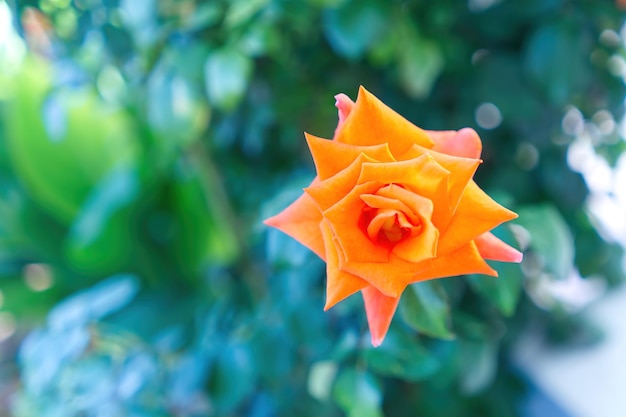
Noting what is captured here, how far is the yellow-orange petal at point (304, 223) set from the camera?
0.78 ft

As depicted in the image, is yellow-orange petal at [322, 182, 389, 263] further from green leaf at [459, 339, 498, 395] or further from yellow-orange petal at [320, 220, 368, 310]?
green leaf at [459, 339, 498, 395]

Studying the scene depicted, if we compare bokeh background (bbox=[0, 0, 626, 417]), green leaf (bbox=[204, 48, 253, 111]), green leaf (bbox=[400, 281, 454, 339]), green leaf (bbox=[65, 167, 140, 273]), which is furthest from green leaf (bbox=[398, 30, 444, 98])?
green leaf (bbox=[65, 167, 140, 273])

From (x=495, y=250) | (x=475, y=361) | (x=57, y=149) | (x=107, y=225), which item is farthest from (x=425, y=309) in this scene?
(x=57, y=149)

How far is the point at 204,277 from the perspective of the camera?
895mm

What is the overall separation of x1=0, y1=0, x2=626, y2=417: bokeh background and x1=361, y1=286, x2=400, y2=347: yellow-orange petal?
0.07 meters

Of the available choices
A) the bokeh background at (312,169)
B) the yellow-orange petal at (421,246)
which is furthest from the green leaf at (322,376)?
the yellow-orange petal at (421,246)

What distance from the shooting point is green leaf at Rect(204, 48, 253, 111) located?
17.2 inches

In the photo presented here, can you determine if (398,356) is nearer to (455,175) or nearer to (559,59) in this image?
(455,175)

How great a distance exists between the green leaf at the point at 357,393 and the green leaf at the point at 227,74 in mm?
238

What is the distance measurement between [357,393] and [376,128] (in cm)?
22

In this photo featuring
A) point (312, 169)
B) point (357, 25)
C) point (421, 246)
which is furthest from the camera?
point (312, 169)

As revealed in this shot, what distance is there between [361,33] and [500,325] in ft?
1.31

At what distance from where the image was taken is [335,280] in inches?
8.1

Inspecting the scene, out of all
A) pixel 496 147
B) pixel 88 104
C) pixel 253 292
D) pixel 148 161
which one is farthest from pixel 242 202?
pixel 88 104
